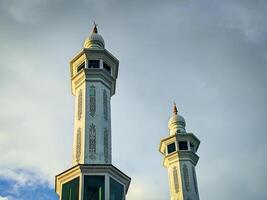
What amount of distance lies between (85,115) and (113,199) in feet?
14.8

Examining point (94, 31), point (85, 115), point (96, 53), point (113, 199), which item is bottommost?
point (113, 199)

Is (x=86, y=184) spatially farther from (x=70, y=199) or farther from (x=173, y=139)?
(x=173, y=139)

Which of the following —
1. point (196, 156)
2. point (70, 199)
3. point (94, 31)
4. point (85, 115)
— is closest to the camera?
point (70, 199)

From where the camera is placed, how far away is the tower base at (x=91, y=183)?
1933 cm

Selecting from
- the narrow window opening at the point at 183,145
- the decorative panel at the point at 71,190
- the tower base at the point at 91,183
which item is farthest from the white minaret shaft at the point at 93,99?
the narrow window opening at the point at 183,145

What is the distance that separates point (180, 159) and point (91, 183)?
39.7ft

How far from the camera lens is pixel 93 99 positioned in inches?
893

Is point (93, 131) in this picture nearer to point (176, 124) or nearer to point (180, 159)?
point (180, 159)

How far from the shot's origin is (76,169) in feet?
65.2

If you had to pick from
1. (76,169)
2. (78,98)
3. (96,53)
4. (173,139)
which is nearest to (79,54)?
(96,53)

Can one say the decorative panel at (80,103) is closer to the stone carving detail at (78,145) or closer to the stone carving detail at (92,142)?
the stone carving detail at (78,145)

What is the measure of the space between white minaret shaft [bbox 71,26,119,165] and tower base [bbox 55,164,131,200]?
1.95 ft

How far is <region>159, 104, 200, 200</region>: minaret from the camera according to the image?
96.5 ft

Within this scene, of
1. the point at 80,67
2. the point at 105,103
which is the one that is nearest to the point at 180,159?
the point at 105,103
